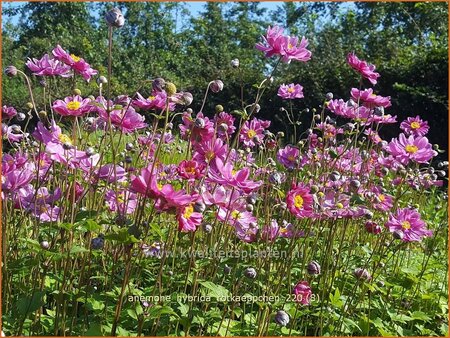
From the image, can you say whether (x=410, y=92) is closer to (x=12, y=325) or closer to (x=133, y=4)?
(x=12, y=325)

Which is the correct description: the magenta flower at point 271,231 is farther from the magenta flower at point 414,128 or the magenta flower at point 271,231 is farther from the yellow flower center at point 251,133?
the magenta flower at point 414,128

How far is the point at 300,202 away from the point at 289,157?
0.56m

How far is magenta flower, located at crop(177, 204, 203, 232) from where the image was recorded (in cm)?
139

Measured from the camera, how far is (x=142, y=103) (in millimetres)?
1753

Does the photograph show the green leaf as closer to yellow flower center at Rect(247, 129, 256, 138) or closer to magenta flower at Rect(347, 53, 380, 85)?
yellow flower center at Rect(247, 129, 256, 138)

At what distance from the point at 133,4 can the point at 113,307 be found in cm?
1495

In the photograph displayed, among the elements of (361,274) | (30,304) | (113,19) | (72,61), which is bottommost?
(30,304)

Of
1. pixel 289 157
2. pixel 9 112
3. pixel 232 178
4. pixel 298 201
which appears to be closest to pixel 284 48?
pixel 289 157

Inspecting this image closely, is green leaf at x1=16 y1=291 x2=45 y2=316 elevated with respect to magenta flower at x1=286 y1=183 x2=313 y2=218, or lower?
lower

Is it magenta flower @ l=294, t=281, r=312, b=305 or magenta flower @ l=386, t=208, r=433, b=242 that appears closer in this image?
magenta flower @ l=294, t=281, r=312, b=305

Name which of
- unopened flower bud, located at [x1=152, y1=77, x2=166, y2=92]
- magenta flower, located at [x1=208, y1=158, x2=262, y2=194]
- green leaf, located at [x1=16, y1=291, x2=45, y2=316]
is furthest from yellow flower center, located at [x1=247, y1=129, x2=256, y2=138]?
green leaf, located at [x1=16, y1=291, x2=45, y2=316]

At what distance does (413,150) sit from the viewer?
7.28 feet

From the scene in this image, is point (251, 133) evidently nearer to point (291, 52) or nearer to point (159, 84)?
point (291, 52)

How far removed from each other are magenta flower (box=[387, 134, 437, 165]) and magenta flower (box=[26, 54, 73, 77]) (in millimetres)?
1291
